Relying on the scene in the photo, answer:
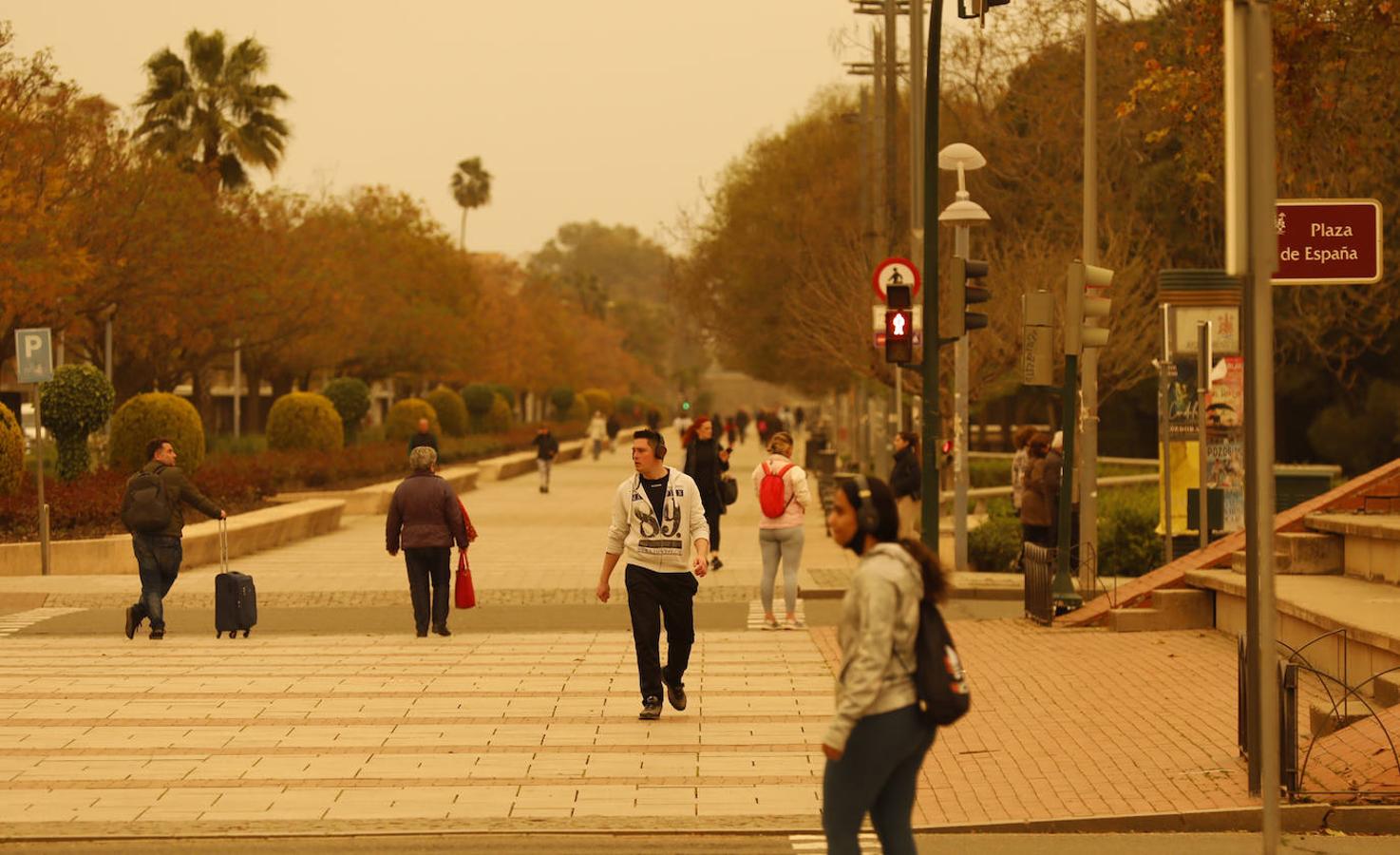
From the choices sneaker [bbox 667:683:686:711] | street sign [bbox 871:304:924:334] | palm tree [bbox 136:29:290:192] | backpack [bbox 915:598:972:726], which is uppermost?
palm tree [bbox 136:29:290:192]

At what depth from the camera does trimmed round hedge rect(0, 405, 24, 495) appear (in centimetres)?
2366

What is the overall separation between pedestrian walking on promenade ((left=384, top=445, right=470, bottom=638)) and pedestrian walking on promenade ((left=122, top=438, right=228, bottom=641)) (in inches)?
60.6

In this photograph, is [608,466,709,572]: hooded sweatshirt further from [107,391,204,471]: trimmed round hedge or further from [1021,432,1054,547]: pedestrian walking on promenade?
[107,391,204,471]: trimmed round hedge

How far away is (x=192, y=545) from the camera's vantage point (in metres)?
23.0

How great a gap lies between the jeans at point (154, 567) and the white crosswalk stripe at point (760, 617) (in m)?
4.83

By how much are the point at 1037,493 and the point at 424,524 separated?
7.01m

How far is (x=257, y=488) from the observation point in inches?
1286

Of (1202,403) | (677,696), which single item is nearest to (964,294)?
(1202,403)

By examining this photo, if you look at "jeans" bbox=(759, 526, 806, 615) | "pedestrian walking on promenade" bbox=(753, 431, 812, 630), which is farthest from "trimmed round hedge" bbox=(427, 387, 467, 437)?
"jeans" bbox=(759, 526, 806, 615)

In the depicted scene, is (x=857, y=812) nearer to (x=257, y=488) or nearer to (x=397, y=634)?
(x=397, y=634)

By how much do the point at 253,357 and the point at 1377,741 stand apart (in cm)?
5052

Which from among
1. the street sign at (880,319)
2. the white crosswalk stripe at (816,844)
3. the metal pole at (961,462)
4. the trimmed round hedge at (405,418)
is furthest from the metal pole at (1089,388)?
the trimmed round hedge at (405,418)

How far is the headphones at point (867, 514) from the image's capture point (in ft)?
20.1

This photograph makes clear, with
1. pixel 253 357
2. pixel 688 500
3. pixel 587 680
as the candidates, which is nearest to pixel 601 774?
pixel 688 500
